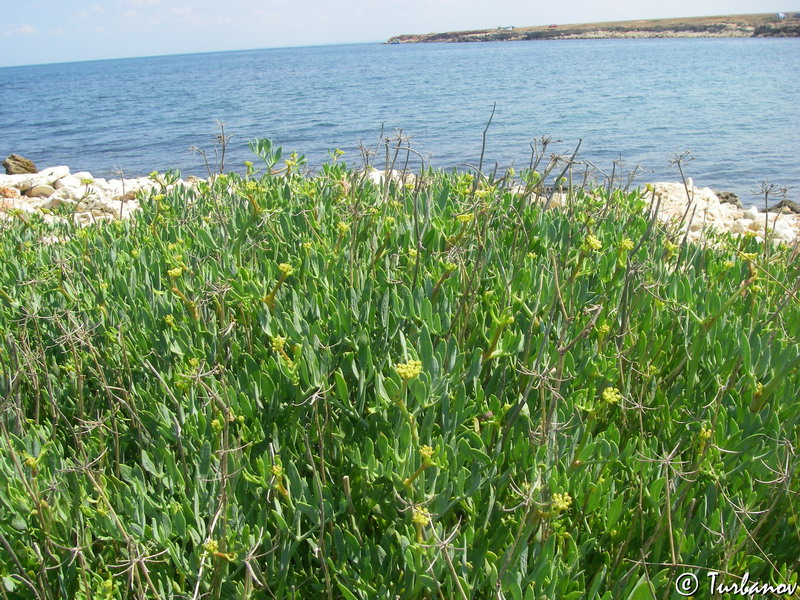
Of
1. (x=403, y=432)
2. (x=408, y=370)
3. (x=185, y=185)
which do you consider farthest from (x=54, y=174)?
(x=408, y=370)

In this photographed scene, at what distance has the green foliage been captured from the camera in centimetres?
161

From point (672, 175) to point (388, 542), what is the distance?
692 inches

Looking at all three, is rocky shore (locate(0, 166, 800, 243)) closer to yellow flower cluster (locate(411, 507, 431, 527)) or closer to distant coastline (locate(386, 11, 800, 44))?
yellow flower cluster (locate(411, 507, 431, 527))

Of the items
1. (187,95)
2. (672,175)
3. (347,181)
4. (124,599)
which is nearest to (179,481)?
(124,599)

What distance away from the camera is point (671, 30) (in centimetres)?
11131

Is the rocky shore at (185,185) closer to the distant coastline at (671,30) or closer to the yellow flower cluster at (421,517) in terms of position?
the yellow flower cluster at (421,517)

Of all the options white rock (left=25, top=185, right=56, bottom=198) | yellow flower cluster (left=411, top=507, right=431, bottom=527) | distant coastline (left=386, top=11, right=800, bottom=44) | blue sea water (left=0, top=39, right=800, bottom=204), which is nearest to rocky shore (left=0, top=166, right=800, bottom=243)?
white rock (left=25, top=185, right=56, bottom=198)

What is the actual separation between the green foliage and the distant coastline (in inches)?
3702

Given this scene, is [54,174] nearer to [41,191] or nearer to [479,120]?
[41,191]

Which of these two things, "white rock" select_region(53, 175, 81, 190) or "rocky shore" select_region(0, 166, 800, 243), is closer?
"rocky shore" select_region(0, 166, 800, 243)

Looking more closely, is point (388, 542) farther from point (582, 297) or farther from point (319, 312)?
point (582, 297)

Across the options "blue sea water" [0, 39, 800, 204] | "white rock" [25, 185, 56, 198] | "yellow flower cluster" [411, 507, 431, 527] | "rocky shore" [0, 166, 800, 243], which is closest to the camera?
"yellow flower cluster" [411, 507, 431, 527]

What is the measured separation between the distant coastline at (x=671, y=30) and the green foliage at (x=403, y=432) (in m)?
94.0

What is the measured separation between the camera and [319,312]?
2.41m
